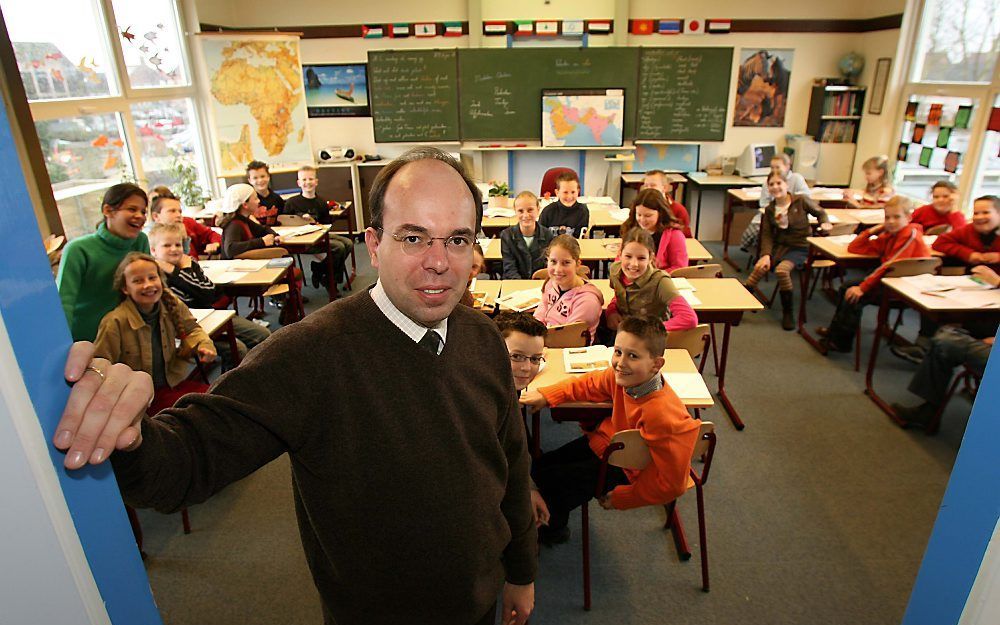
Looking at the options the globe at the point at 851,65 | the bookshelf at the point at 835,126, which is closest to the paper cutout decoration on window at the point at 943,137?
the bookshelf at the point at 835,126

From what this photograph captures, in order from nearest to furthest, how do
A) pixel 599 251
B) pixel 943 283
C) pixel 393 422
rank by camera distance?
pixel 393 422
pixel 943 283
pixel 599 251

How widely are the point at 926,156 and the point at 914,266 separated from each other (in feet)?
9.82

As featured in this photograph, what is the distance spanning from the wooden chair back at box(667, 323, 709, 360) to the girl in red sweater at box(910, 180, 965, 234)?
3.26 meters

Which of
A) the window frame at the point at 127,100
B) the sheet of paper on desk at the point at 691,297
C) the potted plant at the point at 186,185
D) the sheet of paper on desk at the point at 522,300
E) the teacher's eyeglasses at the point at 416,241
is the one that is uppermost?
the window frame at the point at 127,100

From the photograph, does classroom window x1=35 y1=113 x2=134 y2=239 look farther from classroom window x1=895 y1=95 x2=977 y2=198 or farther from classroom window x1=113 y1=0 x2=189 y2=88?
classroom window x1=895 y1=95 x2=977 y2=198

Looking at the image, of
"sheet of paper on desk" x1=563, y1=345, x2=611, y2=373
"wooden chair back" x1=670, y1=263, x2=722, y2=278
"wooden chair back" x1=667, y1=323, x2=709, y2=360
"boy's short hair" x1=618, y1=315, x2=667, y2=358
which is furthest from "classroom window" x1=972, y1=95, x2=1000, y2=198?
"boy's short hair" x1=618, y1=315, x2=667, y2=358

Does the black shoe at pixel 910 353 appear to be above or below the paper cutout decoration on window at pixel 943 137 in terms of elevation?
below

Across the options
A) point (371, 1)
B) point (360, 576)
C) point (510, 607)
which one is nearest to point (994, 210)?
point (510, 607)

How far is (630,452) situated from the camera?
2135 mm

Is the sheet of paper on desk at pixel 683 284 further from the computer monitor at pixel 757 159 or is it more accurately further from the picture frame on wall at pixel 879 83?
the picture frame on wall at pixel 879 83

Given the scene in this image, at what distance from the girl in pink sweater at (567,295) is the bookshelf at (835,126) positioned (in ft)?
18.4

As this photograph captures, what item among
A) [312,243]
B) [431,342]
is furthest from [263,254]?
[431,342]

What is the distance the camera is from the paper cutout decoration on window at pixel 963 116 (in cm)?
547

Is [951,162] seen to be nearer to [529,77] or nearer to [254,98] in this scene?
[529,77]
